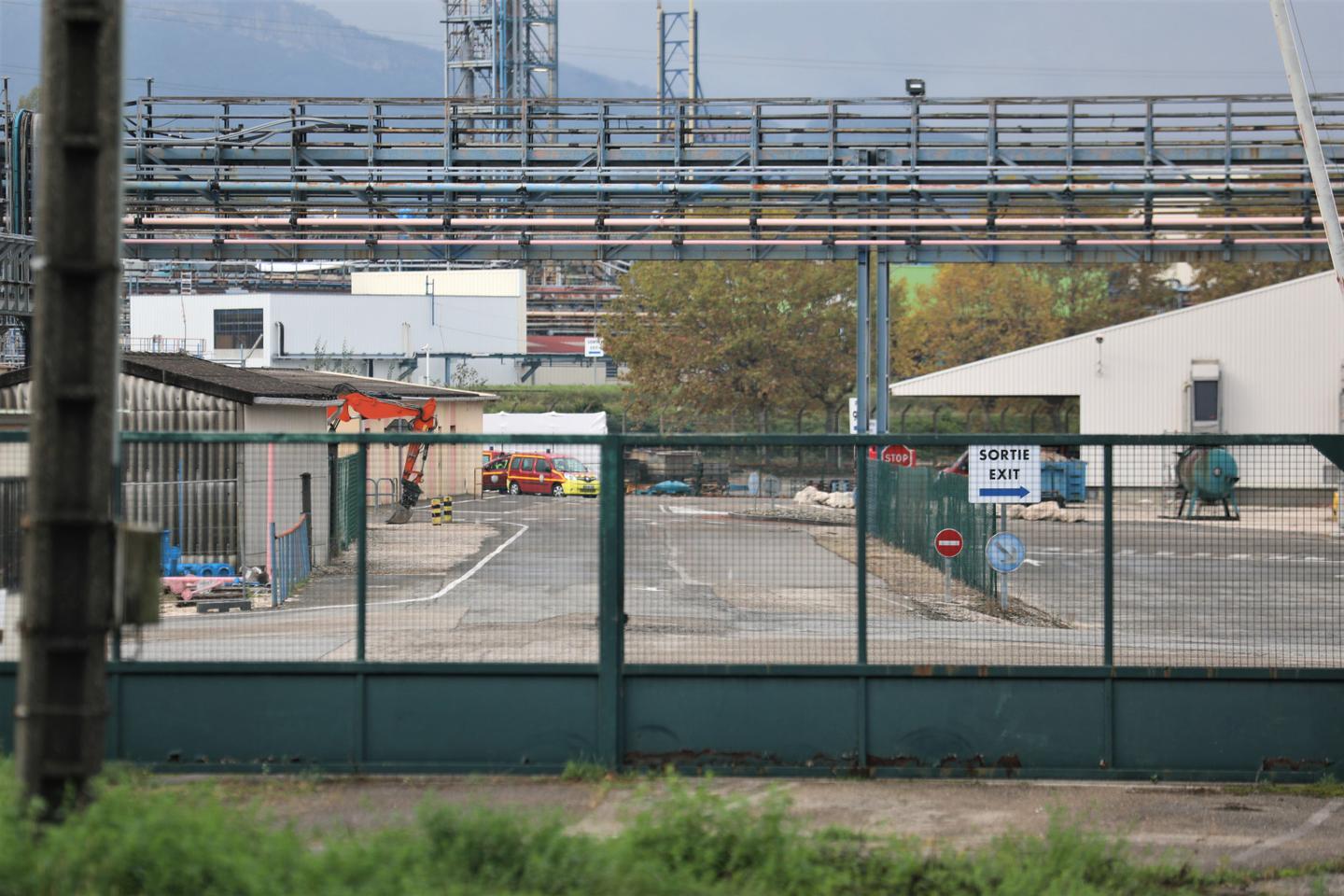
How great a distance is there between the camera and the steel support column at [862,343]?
115ft

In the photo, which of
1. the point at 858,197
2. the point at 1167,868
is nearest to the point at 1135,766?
the point at 1167,868

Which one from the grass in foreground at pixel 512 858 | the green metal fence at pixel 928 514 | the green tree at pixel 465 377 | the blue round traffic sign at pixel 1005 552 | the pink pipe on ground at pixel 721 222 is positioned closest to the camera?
the grass in foreground at pixel 512 858

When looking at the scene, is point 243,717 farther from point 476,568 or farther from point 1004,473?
point 1004,473

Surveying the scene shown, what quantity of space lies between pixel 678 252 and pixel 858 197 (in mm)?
4753

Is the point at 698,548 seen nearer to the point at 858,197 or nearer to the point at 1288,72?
the point at 1288,72

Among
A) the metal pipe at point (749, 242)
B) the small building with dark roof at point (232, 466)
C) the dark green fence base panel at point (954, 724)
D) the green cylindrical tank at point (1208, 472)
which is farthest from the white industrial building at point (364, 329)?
the green cylindrical tank at point (1208, 472)

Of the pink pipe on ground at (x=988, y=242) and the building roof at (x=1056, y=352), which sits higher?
the pink pipe on ground at (x=988, y=242)

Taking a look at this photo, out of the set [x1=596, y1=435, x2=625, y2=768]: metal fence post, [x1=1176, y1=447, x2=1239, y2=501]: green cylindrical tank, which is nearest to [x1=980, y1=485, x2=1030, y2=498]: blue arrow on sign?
[x1=1176, y1=447, x2=1239, y2=501]: green cylindrical tank

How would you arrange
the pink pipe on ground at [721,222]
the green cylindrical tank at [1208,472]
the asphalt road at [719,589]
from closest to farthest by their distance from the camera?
the asphalt road at [719,589], the green cylindrical tank at [1208,472], the pink pipe on ground at [721,222]

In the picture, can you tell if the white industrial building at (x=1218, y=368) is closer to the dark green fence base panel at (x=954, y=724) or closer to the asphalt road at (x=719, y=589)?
the asphalt road at (x=719, y=589)

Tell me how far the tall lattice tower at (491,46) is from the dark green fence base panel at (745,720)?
100488mm

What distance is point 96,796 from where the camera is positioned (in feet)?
20.8

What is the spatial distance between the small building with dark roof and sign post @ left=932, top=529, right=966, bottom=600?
13.3 feet

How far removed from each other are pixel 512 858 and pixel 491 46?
110m
